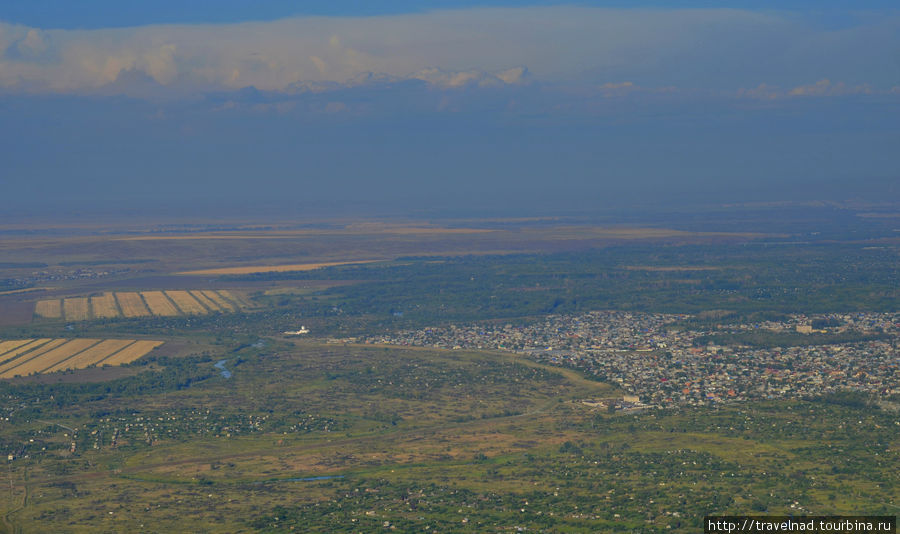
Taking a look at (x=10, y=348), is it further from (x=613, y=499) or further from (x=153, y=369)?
(x=613, y=499)

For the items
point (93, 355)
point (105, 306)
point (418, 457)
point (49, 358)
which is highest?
point (105, 306)

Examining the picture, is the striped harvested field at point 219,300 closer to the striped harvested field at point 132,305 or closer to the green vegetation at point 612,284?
the green vegetation at point 612,284

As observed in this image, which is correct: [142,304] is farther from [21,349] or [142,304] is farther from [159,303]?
[21,349]

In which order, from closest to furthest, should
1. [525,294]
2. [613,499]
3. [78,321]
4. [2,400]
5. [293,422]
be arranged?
[613,499] → [293,422] → [2,400] → [78,321] → [525,294]

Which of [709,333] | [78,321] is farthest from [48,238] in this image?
[709,333]

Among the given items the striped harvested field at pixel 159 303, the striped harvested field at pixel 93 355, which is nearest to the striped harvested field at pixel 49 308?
the striped harvested field at pixel 159 303


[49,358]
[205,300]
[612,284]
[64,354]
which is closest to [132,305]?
[205,300]
